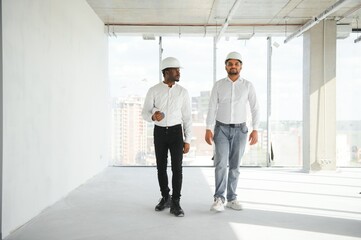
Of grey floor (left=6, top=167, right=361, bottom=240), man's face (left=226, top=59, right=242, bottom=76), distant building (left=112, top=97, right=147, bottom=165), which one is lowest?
grey floor (left=6, top=167, right=361, bottom=240)

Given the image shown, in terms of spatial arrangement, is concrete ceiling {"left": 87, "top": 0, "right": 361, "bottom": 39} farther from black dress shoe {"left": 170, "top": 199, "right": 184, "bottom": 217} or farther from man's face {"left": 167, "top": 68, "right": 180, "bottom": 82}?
black dress shoe {"left": 170, "top": 199, "right": 184, "bottom": 217}

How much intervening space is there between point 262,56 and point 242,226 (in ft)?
19.0

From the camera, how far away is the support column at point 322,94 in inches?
291

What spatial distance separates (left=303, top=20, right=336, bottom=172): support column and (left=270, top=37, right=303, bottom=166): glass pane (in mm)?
665

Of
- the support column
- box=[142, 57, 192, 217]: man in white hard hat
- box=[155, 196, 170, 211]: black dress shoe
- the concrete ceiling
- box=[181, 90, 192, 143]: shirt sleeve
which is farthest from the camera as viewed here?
the support column

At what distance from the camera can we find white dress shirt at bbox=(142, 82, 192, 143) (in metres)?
3.89

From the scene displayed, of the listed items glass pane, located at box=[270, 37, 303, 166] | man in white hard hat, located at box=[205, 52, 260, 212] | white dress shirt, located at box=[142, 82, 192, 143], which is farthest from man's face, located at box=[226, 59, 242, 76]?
glass pane, located at box=[270, 37, 303, 166]

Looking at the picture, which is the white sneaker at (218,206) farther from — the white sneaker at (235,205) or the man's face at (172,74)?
the man's face at (172,74)

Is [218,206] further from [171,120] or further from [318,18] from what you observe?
[318,18]

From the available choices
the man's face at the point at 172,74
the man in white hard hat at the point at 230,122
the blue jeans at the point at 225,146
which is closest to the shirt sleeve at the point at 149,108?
the man's face at the point at 172,74

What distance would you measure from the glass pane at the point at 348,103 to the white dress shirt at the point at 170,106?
518 centimetres

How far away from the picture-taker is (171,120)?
3883 millimetres

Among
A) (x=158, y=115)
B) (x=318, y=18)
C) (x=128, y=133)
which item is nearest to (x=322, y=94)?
(x=318, y=18)

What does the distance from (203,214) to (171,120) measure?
110 cm
